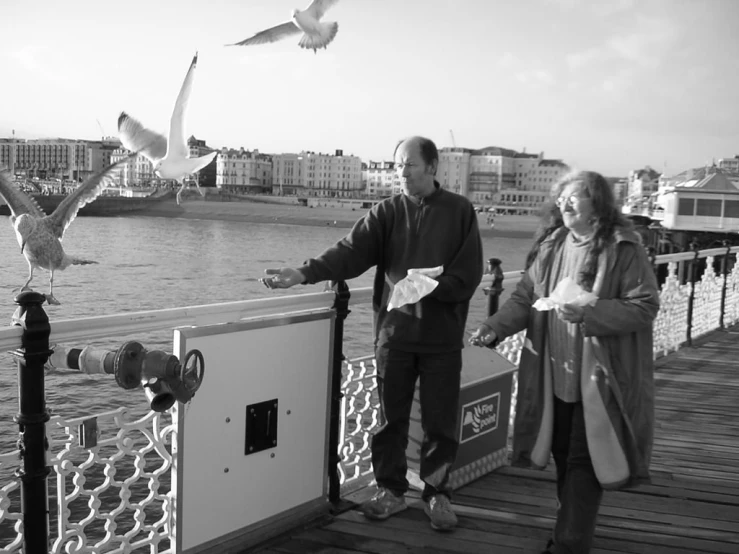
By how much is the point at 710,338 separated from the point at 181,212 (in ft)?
211

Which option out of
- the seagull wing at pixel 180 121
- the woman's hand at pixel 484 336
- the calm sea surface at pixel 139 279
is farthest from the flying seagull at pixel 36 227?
the woman's hand at pixel 484 336

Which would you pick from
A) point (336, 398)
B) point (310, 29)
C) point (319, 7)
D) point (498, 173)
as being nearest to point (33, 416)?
point (336, 398)

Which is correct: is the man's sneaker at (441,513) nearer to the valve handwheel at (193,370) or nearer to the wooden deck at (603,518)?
the wooden deck at (603,518)

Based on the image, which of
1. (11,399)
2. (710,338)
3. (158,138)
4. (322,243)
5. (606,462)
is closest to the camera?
(606,462)

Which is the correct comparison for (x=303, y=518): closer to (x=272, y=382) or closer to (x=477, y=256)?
(x=272, y=382)

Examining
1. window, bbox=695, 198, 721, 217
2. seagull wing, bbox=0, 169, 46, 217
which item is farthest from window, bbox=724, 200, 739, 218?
seagull wing, bbox=0, 169, 46, 217

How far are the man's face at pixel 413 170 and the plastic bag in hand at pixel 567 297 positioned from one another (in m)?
0.70

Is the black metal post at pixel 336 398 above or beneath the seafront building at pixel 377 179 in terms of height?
beneath

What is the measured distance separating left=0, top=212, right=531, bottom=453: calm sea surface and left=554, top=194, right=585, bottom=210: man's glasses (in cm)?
138

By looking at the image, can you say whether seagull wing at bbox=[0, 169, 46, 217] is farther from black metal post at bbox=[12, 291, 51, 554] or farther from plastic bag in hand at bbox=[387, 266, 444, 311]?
plastic bag in hand at bbox=[387, 266, 444, 311]

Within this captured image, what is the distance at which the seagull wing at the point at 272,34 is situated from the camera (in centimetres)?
462

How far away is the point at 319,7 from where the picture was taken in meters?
5.42

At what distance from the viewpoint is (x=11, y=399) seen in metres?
10.7

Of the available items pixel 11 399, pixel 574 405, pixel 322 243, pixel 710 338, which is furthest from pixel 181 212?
pixel 574 405
